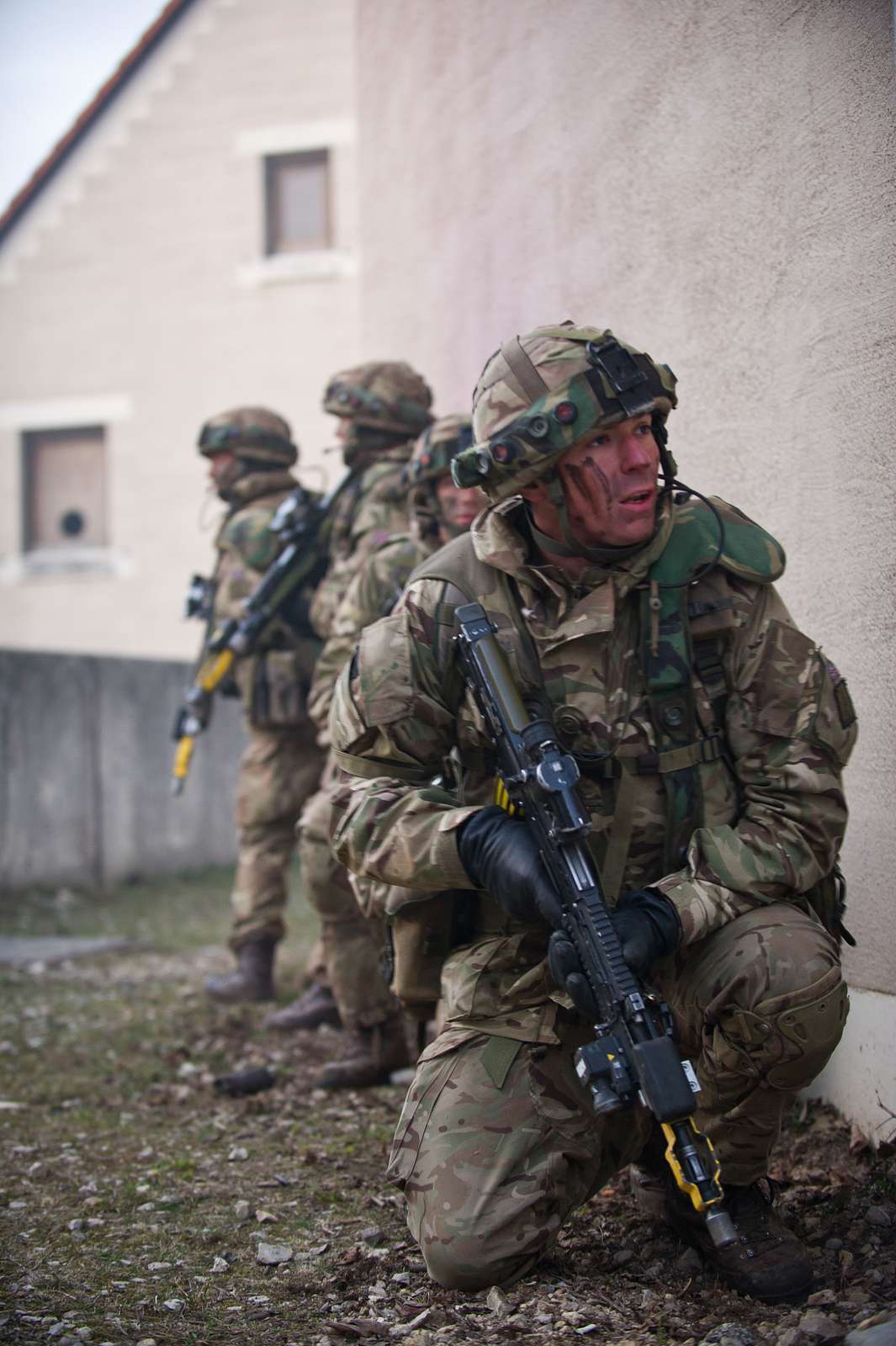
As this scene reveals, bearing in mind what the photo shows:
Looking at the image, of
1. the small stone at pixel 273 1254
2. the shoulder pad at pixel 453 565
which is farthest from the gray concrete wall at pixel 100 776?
the shoulder pad at pixel 453 565

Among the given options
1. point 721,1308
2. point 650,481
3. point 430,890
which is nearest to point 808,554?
point 650,481

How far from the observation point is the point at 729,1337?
86.0 inches

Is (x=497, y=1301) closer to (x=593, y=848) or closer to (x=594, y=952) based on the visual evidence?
(x=594, y=952)

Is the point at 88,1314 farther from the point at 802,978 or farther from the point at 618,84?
the point at 618,84

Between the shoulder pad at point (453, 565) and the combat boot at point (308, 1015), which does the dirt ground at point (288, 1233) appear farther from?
the shoulder pad at point (453, 565)

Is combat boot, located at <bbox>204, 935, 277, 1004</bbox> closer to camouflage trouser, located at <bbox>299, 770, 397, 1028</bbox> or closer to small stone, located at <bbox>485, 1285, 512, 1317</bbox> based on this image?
camouflage trouser, located at <bbox>299, 770, 397, 1028</bbox>

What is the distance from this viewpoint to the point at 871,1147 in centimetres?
297

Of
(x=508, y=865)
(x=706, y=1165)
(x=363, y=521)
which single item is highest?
(x=363, y=521)

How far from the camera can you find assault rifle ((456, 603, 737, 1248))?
2170mm

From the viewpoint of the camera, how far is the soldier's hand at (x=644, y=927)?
2.32m

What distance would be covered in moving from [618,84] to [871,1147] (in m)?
→ 2.93

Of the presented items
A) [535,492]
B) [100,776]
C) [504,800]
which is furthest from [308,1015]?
[100,776]

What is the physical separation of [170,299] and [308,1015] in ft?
31.5

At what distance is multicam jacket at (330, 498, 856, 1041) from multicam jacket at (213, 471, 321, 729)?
2784 mm
